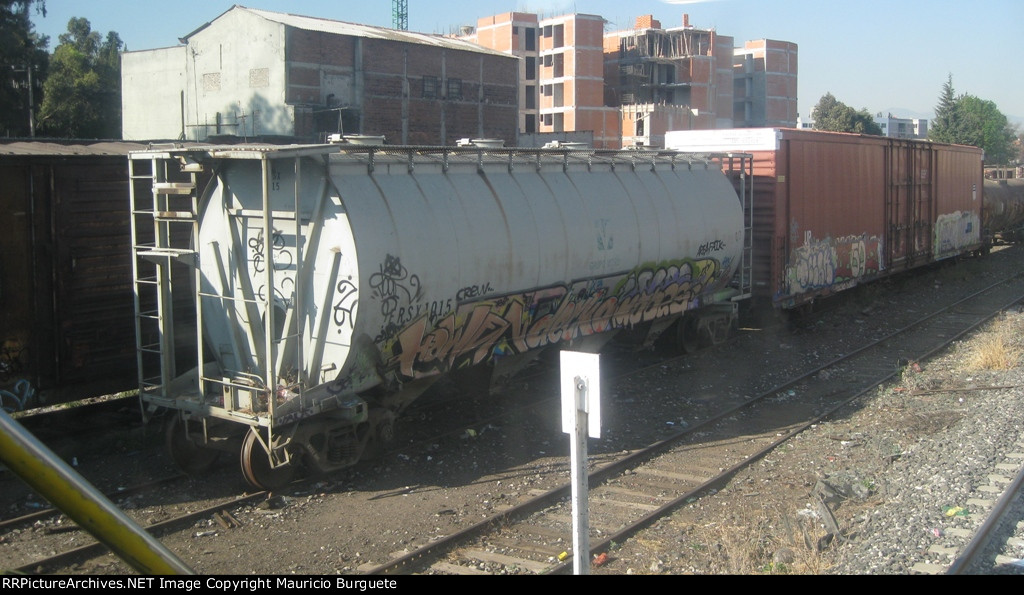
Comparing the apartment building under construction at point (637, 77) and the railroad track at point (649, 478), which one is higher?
the apartment building under construction at point (637, 77)

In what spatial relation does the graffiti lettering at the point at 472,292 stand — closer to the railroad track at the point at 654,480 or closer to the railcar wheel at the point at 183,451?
the railroad track at the point at 654,480

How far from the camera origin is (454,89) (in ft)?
170

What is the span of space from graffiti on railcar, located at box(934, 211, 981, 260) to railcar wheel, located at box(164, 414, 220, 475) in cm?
2146

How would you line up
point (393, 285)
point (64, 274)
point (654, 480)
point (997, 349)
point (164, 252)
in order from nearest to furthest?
point (393, 285) → point (164, 252) → point (654, 480) → point (64, 274) → point (997, 349)

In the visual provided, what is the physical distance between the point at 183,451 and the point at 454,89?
44895mm

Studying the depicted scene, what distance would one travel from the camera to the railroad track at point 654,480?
7137 mm

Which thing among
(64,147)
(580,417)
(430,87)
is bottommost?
(580,417)

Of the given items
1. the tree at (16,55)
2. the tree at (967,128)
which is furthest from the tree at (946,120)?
the tree at (16,55)

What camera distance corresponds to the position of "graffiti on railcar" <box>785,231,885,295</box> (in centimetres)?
1673

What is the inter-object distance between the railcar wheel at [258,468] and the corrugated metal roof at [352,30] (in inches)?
1525

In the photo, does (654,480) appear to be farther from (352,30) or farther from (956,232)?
(352,30)

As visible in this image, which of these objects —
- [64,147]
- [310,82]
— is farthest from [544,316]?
[310,82]

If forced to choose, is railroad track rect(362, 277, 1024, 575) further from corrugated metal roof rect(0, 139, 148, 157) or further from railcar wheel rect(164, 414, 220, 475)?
corrugated metal roof rect(0, 139, 148, 157)
